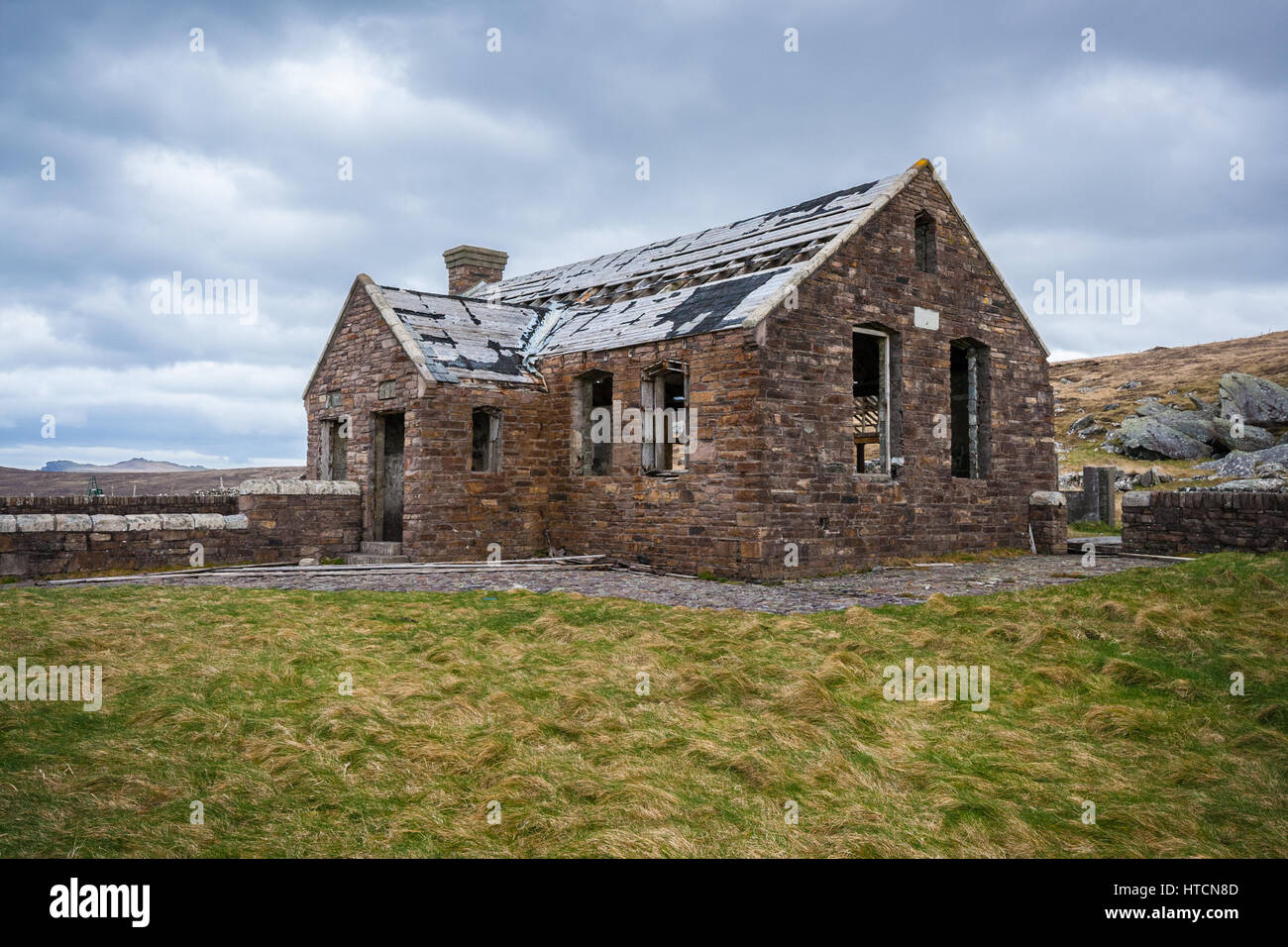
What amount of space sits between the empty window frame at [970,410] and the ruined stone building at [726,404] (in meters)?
0.04

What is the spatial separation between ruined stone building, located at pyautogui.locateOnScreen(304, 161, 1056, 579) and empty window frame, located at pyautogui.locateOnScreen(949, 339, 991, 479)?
4 centimetres

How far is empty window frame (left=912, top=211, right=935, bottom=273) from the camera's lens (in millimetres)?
15898

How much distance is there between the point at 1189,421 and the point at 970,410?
25960mm

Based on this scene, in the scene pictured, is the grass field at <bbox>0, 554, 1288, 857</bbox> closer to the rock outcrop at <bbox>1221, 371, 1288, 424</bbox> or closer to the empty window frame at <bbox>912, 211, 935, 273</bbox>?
the empty window frame at <bbox>912, 211, 935, 273</bbox>

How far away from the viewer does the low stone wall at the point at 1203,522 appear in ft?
47.7

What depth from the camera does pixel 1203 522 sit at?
15.7m

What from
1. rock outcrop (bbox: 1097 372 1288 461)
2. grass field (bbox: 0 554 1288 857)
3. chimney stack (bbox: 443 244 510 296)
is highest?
chimney stack (bbox: 443 244 510 296)

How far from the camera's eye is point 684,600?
10250 millimetres

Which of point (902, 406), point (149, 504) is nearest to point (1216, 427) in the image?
point (902, 406)

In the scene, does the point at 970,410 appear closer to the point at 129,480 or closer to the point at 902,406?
the point at 902,406

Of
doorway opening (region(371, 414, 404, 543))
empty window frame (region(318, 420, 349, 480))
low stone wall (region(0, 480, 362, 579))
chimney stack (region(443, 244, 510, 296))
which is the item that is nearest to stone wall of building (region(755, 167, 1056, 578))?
low stone wall (region(0, 480, 362, 579))

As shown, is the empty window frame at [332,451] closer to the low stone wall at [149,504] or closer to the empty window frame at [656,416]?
the low stone wall at [149,504]

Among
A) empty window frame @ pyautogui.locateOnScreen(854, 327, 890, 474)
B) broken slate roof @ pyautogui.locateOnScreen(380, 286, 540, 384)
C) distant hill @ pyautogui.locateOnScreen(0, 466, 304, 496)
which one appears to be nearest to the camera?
empty window frame @ pyautogui.locateOnScreen(854, 327, 890, 474)

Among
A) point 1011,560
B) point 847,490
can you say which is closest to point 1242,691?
point 847,490
